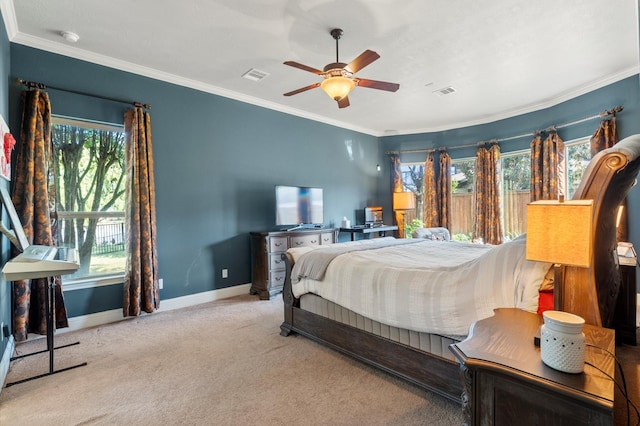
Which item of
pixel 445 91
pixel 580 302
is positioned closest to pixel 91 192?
pixel 580 302

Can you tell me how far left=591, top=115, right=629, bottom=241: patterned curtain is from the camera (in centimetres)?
385

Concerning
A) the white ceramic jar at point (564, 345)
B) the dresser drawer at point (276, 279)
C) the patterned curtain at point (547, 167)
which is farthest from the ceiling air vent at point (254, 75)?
the patterned curtain at point (547, 167)

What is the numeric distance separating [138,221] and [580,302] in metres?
3.94

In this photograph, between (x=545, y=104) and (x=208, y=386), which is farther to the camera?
(x=545, y=104)

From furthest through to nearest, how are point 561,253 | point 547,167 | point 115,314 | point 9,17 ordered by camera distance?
point 547,167 < point 115,314 < point 9,17 < point 561,253

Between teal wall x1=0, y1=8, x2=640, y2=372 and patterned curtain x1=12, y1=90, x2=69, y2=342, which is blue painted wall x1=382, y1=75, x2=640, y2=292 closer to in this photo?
teal wall x1=0, y1=8, x2=640, y2=372

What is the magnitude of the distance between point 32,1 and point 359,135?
517 cm

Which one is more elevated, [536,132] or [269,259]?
[536,132]

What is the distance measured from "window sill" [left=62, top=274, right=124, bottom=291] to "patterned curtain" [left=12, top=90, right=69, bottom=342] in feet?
0.64

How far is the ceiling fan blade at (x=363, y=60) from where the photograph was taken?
2436 millimetres

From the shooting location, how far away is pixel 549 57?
11.4ft

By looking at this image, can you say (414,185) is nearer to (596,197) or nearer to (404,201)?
(404,201)

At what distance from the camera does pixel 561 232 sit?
122 centimetres

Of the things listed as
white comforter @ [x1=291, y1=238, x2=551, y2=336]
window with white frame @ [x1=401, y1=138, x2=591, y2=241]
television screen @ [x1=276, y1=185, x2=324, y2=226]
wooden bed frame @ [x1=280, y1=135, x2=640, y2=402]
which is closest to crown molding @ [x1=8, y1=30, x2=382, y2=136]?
television screen @ [x1=276, y1=185, x2=324, y2=226]
